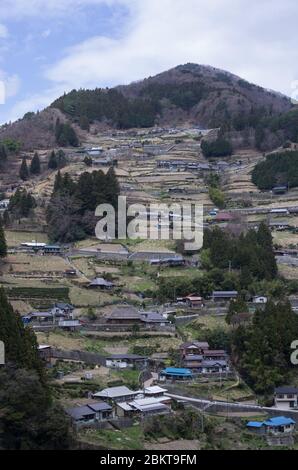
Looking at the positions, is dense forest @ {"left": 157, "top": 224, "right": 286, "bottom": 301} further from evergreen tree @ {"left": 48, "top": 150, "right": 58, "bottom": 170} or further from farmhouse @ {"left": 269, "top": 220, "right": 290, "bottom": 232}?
evergreen tree @ {"left": 48, "top": 150, "right": 58, "bottom": 170}

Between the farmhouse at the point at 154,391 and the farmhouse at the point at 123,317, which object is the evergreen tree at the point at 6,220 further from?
the farmhouse at the point at 154,391

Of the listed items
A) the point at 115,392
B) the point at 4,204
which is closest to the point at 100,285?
the point at 115,392

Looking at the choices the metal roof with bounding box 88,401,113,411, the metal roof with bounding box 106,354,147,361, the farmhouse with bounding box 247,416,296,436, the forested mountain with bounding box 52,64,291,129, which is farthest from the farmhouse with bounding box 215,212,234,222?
the forested mountain with bounding box 52,64,291,129

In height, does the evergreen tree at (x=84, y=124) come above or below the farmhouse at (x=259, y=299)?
above

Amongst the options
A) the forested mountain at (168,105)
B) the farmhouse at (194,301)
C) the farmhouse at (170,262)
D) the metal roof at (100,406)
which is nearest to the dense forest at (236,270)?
the farmhouse at (194,301)

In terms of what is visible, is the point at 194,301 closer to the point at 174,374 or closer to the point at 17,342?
the point at 174,374
